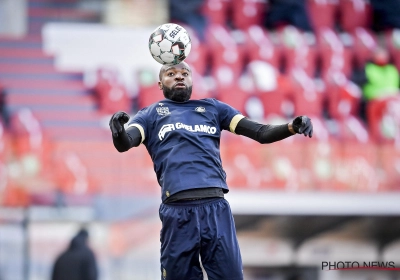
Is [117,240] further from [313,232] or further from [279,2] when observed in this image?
[279,2]

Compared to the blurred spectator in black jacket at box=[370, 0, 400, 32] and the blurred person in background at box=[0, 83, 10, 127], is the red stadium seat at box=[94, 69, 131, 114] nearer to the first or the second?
the blurred person in background at box=[0, 83, 10, 127]

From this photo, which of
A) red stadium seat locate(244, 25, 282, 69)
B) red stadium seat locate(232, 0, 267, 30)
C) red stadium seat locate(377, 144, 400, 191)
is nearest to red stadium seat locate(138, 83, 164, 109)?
red stadium seat locate(244, 25, 282, 69)

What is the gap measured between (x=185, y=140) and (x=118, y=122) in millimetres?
476

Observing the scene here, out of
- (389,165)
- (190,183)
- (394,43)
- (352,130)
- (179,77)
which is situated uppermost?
(394,43)

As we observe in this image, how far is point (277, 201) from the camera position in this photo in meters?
12.3

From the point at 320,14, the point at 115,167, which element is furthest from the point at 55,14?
the point at 320,14

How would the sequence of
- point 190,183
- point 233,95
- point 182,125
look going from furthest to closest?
point 233,95
point 182,125
point 190,183

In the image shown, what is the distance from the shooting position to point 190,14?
13711 millimetres

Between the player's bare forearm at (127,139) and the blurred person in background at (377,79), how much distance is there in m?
9.85

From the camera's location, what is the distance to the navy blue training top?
14.1ft

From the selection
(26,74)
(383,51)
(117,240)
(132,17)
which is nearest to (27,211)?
(117,240)

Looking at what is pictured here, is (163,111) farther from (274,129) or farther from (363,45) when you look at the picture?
(363,45)

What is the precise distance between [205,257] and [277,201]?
8.11 m

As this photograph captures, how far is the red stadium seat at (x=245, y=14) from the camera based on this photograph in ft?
45.7
